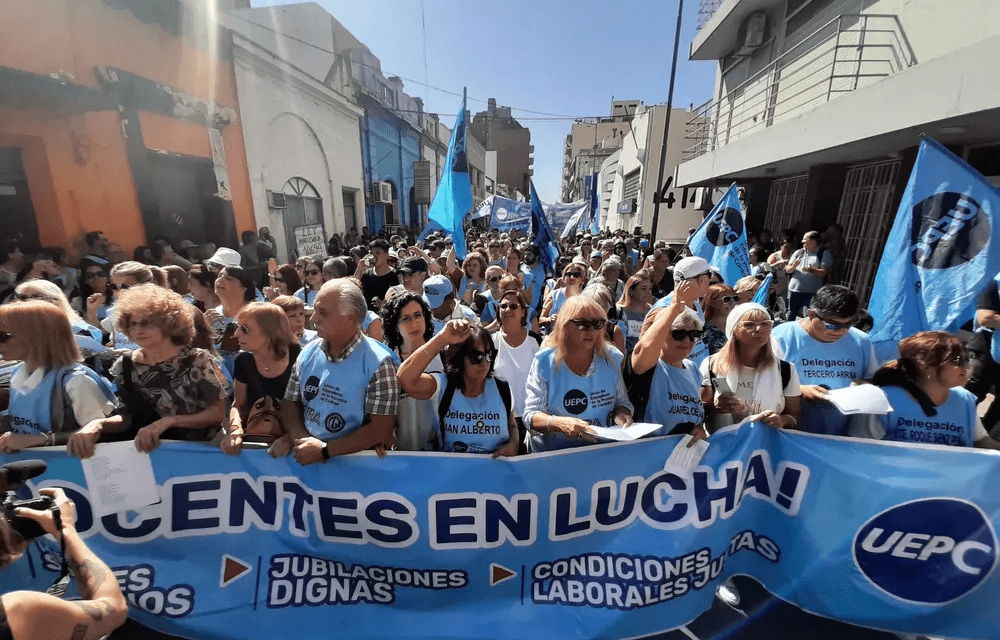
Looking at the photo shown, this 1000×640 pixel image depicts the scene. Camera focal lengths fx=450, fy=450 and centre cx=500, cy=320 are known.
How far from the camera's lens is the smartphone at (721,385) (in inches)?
97.0

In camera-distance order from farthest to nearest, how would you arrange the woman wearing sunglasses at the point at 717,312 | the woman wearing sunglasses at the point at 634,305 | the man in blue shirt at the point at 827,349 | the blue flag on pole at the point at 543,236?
the blue flag on pole at the point at 543,236
the woman wearing sunglasses at the point at 634,305
the woman wearing sunglasses at the point at 717,312
the man in blue shirt at the point at 827,349

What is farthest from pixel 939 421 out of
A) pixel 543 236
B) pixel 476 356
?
pixel 543 236

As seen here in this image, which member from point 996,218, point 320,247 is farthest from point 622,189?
point 996,218

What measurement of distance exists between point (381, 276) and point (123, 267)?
2.36 meters

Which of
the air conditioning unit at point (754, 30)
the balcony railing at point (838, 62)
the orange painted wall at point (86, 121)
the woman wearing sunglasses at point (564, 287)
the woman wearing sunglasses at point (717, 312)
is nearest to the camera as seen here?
the woman wearing sunglasses at point (717, 312)

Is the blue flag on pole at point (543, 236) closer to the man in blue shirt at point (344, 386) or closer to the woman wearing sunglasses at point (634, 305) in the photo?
the woman wearing sunglasses at point (634, 305)

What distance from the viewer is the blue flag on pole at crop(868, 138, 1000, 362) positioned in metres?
2.81

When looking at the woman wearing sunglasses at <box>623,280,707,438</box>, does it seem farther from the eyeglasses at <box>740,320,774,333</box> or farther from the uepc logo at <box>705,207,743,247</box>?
the uepc logo at <box>705,207,743,247</box>

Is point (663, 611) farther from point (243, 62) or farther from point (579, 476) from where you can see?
point (243, 62)

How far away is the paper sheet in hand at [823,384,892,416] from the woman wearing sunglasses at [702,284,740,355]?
1.22 metres

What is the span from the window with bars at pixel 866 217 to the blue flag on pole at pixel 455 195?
24.0 feet

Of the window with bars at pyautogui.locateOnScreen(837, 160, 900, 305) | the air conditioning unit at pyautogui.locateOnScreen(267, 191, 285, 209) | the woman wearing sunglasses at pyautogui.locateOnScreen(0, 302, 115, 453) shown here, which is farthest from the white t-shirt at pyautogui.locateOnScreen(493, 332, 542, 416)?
the air conditioning unit at pyautogui.locateOnScreen(267, 191, 285, 209)

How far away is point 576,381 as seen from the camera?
2.32 meters

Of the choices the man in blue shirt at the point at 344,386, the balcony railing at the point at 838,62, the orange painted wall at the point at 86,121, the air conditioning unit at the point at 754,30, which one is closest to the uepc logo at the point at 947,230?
the man in blue shirt at the point at 344,386
